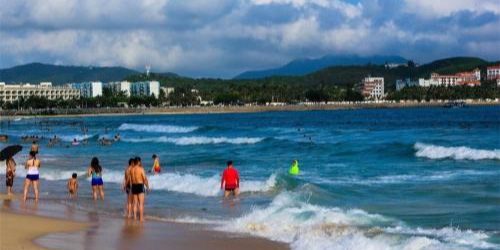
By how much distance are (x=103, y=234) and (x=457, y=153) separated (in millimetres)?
22277

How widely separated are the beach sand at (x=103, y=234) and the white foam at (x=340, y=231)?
591 millimetres

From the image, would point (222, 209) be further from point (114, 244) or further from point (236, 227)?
point (114, 244)

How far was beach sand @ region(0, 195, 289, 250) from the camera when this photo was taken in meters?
12.4

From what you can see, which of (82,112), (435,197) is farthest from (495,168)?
(82,112)

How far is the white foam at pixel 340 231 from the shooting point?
1206 centimetres

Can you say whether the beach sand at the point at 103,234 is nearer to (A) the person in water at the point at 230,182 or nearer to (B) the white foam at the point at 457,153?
(A) the person in water at the point at 230,182

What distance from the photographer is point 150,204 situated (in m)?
18.8

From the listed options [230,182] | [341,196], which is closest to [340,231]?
[341,196]

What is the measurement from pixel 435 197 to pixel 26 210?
9.86 metres

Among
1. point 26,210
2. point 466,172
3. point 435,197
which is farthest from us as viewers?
point 466,172

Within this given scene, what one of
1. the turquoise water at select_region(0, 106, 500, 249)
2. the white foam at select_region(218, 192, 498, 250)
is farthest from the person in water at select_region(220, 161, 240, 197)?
the white foam at select_region(218, 192, 498, 250)

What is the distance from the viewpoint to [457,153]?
3266 centimetres

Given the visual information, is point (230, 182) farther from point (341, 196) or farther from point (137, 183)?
point (137, 183)

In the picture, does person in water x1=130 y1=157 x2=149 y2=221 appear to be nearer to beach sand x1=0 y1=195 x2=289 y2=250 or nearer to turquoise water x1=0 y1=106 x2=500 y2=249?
beach sand x1=0 y1=195 x2=289 y2=250
